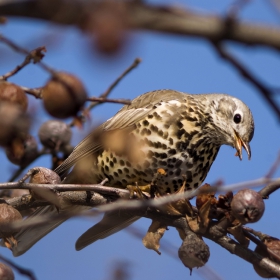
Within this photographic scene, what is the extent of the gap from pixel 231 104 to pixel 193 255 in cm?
202

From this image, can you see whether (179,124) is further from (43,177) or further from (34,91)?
(34,91)

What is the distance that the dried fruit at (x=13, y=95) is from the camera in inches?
75.5

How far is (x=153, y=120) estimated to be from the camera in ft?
15.1

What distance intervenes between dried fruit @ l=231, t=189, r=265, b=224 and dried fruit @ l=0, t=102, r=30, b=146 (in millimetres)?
1570

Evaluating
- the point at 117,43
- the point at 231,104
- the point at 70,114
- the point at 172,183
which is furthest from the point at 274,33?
the point at 231,104

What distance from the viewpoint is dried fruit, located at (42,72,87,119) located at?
5.79ft

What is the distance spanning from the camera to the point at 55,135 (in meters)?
4.20

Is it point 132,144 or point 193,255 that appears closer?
point 132,144

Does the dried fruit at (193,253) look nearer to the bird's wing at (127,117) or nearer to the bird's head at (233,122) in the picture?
the bird's head at (233,122)

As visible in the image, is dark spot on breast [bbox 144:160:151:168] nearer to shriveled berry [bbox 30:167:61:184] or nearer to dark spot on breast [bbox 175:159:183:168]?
dark spot on breast [bbox 175:159:183:168]

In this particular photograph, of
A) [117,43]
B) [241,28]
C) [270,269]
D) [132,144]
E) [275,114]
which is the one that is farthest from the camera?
[270,269]

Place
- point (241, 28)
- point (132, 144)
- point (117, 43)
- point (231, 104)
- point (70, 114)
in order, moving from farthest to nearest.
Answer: point (231, 104)
point (132, 144)
point (70, 114)
point (117, 43)
point (241, 28)

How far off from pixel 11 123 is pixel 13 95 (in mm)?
266

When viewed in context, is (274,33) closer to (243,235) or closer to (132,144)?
(132,144)
